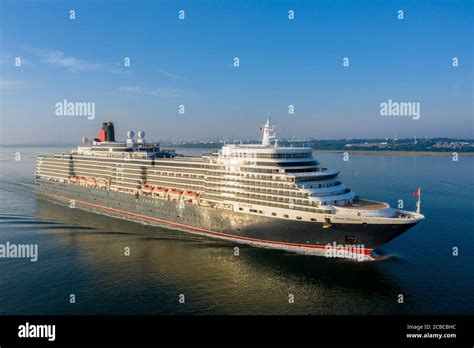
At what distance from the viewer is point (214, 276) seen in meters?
34.0

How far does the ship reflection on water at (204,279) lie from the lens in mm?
28453

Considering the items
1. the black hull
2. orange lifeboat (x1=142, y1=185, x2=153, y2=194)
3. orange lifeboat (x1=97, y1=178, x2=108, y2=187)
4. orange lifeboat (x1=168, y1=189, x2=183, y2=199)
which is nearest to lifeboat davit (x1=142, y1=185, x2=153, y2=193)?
Result: orange lifeboat (x1=142, y1=185, x2=153, y2=194)

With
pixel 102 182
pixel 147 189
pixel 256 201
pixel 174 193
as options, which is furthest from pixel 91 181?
pixel 256 201

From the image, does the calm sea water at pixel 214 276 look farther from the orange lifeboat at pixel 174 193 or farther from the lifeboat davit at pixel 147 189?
the lifeboat davit at pixel 147 189

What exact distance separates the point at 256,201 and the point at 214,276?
1036 centimetres

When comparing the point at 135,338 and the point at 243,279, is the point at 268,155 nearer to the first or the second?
the point at 243,279

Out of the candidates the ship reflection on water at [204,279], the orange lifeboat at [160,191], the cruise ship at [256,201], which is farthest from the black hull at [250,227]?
the ship reflection on water at [204,279]

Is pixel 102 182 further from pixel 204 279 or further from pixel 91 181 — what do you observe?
pixel 204 279

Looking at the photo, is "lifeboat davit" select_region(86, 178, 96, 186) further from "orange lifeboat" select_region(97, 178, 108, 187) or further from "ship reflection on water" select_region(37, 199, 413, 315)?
"ship reflection on water" select_region(37, 199, 413, 315)

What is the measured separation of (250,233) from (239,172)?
24.9ft

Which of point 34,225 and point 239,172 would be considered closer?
point 239,172

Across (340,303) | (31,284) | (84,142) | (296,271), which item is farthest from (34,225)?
(340,303)

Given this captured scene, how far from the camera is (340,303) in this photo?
2898cm

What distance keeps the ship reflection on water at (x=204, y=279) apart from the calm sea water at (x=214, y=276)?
10 centimetres
